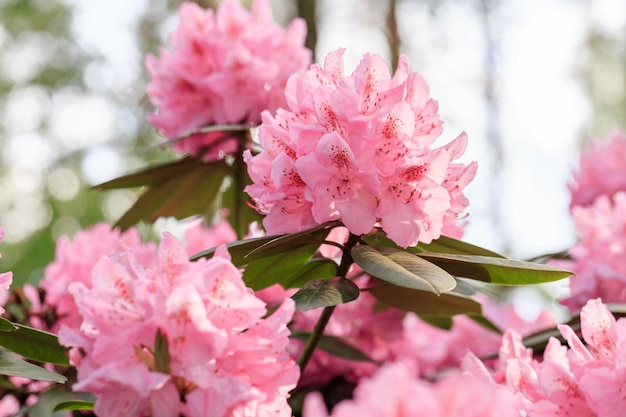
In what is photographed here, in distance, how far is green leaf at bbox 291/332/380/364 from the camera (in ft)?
3.92

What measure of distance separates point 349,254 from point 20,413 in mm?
474

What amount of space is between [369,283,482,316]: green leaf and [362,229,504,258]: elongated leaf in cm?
7

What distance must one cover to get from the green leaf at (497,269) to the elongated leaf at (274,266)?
149mm

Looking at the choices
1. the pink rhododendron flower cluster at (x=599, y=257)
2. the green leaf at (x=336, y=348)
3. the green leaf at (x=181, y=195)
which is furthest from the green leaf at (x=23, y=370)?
the pink rhododendron flower cluster at (x=599, y=257)

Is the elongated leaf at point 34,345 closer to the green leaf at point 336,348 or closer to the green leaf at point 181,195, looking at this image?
the green leaf at point 336,348

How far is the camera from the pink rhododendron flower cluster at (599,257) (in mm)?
1411

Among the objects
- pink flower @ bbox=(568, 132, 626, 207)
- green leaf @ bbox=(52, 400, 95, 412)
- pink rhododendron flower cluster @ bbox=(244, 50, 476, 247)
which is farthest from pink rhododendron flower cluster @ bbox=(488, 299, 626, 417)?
pink flower @ bbox=(568, 132, 626, 207)

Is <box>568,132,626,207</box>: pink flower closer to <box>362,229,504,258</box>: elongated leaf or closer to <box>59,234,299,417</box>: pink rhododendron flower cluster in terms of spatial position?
<box>362,229,504,258</box>: elongated leaf

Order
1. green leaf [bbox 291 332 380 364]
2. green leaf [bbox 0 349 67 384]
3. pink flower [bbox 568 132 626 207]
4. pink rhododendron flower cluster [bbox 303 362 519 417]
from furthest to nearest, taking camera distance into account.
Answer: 1. pink flower [bbox 568 132 626 207]
2. green leaf [bbox 291 332 380 364]
3. green leaf [bbox 0 349 67 384]
4. pink rhododendron flower cluster [bbox 303 362 519 417]

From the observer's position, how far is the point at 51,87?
7.34 meters

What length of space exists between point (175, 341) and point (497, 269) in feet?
1.18

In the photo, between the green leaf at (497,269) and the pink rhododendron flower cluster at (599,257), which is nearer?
the green leaf at (497,269)

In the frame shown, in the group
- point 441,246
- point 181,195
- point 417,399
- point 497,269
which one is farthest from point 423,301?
point 181,195

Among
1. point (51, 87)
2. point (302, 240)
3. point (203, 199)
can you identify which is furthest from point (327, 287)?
point (51, 87)
